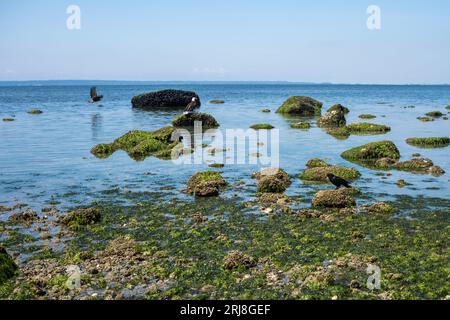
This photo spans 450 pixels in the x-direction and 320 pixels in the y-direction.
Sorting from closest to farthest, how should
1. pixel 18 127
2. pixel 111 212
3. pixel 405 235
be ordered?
pixel 405 235
pixel 111 212
pixel 18 127

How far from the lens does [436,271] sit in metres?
13.1

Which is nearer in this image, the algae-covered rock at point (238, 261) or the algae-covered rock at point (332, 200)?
the algae-covered rock at point (238, 261)

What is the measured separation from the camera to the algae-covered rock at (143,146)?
32375 mm

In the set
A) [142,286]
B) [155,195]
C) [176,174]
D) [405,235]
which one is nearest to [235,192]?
[155,195]

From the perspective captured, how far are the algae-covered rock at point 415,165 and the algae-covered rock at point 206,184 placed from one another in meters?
10.6

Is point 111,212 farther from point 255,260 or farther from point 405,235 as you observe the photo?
point 405,235

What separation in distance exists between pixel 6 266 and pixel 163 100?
6554cm

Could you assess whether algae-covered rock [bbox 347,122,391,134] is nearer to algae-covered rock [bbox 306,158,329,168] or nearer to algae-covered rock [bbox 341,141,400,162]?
algae-covered rock [bbox 341,141,400,162]

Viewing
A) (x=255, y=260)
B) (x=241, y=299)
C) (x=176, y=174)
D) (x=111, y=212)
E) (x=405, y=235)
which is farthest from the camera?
(x=176, y=174)

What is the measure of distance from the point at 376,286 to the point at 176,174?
15.5 meters

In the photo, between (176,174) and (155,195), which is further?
(176,174)

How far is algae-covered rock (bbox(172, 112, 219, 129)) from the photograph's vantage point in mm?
47250

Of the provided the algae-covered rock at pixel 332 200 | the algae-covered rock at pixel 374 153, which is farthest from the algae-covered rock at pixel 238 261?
the algae-covered rock at pixel 374 153

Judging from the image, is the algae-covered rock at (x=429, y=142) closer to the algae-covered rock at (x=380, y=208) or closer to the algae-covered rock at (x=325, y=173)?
the algae-covered rock at (x=325, y=173)
